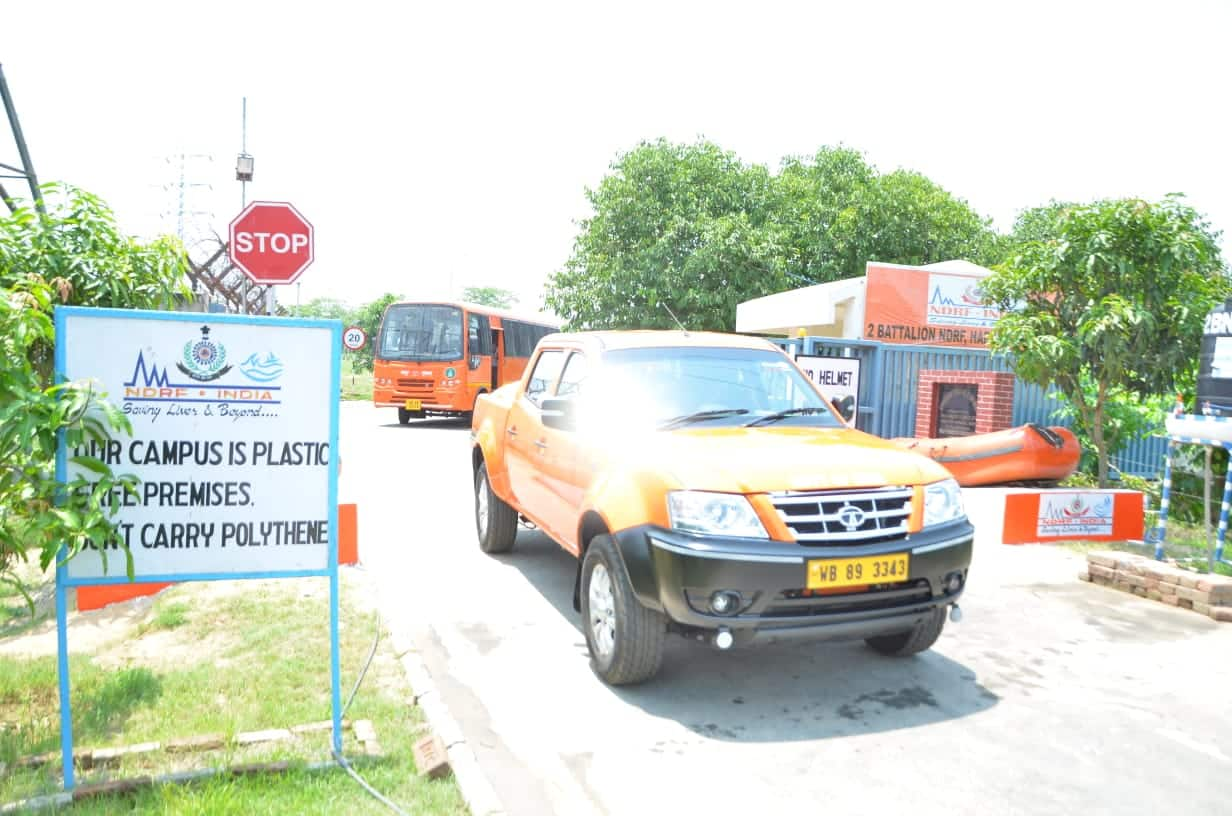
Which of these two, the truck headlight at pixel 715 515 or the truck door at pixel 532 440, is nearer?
the truck headlight at pixel 715 515

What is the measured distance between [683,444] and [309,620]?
263 centimetres

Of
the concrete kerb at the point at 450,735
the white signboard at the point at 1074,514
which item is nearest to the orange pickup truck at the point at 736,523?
the concrete kerb at the point at 450,735

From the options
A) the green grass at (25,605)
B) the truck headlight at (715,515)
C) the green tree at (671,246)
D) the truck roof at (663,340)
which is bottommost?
the green grass at (25,605)

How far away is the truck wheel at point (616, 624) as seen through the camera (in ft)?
14.9

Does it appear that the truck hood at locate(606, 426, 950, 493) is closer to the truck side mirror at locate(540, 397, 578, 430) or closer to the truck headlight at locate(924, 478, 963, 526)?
the truck headlight at locate(924, 478, 963, 526)

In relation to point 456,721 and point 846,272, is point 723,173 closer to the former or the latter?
A: point 846,272

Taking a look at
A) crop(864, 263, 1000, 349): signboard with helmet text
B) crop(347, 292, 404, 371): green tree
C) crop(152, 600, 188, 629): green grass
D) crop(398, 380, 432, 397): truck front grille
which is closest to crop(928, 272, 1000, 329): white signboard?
crop(864, 263, 1000, 349): signboard with helmet text

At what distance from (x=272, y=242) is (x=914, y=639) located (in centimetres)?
915

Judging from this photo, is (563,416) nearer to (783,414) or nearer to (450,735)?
(783,414)

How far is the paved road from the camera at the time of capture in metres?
3.73

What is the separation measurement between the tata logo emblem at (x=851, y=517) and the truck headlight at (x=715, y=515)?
397 mm

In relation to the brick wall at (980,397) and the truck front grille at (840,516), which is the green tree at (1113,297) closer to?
the brick wall at (980,397)

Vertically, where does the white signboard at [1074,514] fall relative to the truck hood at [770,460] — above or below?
below

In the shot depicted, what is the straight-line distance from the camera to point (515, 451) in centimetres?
698
